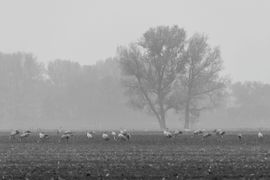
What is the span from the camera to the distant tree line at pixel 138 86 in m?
84.9

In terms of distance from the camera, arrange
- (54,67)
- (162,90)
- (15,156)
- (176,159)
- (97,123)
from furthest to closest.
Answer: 1. (54,67)
2. (97,123)
3. (162,90)
4. (15,156)
5. (176,159)

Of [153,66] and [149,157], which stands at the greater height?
[153,66]

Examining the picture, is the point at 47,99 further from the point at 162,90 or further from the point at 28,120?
the point at 162,90

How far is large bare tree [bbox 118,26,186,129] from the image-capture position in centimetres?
8419

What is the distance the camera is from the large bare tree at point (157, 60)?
3314 inches

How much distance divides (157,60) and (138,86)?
16.0 feet

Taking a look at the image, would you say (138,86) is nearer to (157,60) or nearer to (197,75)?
(157,60)

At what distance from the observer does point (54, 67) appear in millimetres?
150250

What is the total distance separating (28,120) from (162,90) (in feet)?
166

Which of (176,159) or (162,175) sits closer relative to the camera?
(162,175)

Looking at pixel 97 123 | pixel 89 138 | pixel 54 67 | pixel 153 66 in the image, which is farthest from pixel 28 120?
pixel 89 138

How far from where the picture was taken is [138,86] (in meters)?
86.4

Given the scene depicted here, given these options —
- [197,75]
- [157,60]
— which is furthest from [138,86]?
[197,75]

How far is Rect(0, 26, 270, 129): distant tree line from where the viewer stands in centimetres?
8494
